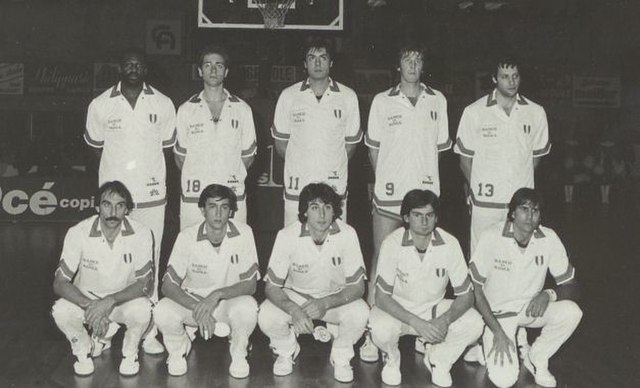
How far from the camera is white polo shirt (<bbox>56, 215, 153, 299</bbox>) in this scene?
4184mm

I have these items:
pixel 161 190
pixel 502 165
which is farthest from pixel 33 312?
pixel 502 165

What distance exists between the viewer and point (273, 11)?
298 inches

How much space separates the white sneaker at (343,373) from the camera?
3.92 metres

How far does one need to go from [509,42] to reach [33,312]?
39.9 ft

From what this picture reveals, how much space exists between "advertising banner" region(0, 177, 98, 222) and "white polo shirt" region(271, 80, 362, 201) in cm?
636

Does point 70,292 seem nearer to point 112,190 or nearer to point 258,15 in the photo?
point 112,190

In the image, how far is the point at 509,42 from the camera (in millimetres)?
14789

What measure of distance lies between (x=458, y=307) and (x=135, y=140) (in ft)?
7.83

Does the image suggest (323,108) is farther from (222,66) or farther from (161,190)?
(161,190)

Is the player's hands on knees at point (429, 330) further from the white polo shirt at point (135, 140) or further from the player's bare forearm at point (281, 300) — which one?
the white polo shirt at point (135, 140)

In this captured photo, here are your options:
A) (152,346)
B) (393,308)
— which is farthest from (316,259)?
(152,346)

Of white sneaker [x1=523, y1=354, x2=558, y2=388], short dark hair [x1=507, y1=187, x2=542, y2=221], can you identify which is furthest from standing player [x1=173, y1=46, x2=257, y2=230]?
white sneaker [x1=523, y1=354, x2=558, y2=388]

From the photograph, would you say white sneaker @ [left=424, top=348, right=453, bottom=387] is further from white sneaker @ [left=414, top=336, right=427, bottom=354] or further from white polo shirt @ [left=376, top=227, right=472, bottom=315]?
white sneaker @ [left=414, top=336, right=427, bottom=354]

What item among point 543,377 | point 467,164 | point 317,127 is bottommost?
point 543,377
